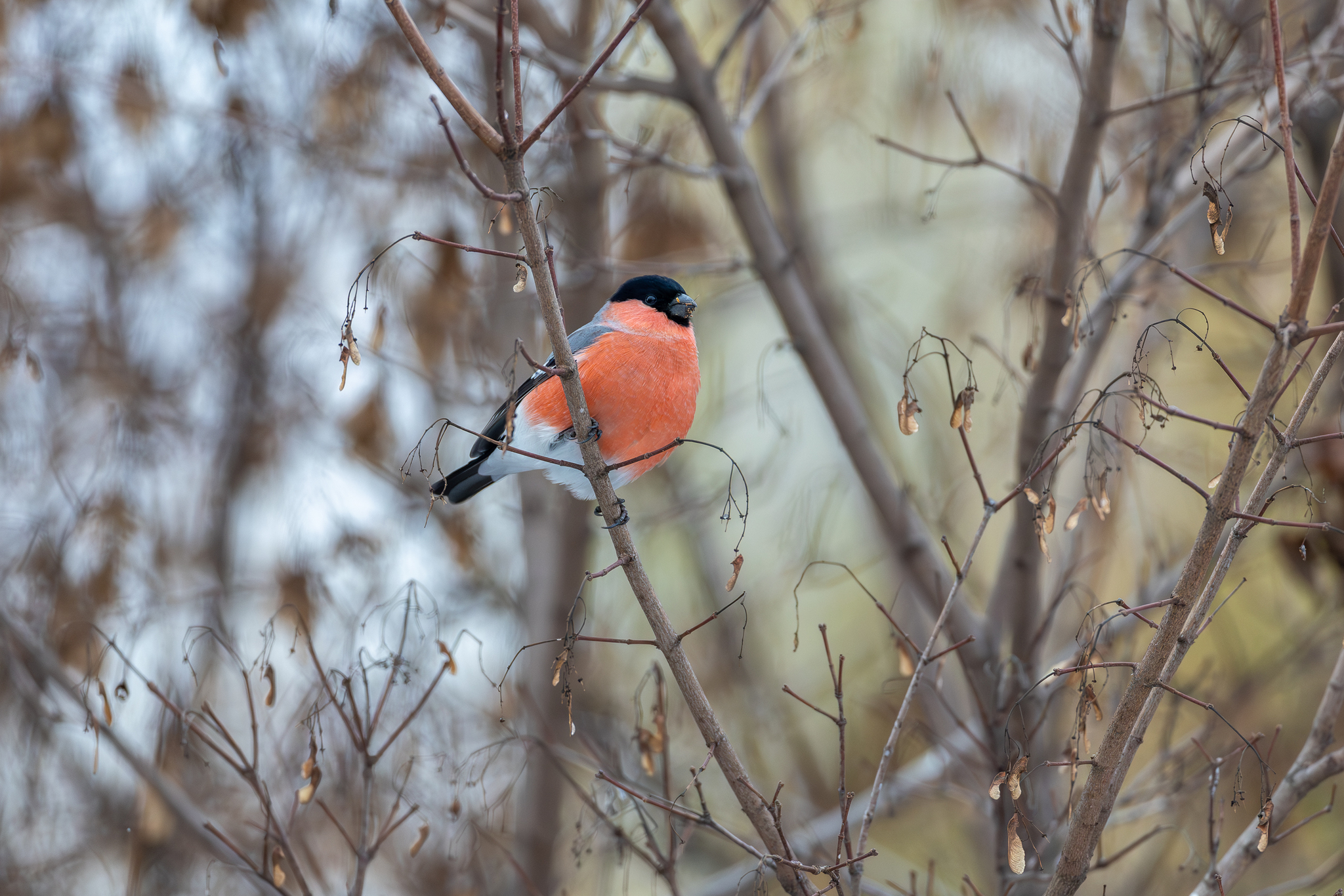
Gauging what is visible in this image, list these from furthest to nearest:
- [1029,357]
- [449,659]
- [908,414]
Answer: [1029,357] < [449,659] < [908,414]

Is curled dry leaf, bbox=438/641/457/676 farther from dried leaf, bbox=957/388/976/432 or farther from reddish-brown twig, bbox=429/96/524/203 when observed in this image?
dried leaf, bbox=957/388/976/432

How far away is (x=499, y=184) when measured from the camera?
4.77 metres

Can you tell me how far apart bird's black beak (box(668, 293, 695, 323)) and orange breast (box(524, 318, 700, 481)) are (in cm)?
20

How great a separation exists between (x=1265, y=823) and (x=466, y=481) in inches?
100

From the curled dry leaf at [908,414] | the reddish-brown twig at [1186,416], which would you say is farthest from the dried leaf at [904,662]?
the reddish-brown twig at [1186,416]

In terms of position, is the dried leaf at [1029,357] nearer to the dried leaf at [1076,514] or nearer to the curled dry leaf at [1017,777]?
the dried leaf at [1076,514]

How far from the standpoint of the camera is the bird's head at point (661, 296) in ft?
10.9

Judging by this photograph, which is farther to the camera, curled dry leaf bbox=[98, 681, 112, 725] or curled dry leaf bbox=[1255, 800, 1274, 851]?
curled dry leaf bbox=[98, 681, 112, 725]

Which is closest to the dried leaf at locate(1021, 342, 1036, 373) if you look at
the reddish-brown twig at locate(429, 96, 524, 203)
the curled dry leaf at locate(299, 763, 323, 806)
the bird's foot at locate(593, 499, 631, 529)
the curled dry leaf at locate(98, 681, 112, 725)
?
the bird's foot at locate(593, 499, 631, 529)

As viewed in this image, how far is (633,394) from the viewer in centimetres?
294

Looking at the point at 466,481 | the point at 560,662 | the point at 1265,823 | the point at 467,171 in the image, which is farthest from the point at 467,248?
the point at 466,481

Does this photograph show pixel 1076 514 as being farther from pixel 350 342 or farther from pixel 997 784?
pixel 350 342

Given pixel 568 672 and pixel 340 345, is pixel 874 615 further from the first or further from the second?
pixel 340 345

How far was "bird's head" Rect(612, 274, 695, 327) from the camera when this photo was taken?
3326mm
